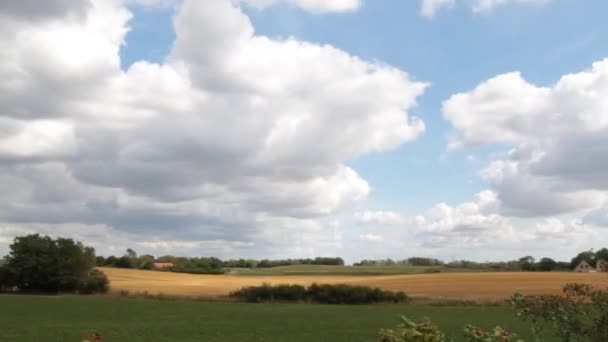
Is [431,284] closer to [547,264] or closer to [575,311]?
[547,264]

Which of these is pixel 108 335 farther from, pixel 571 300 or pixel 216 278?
pixel 216 278

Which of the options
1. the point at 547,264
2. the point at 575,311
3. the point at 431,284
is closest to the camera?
the point at 575,311

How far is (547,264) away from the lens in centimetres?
12194

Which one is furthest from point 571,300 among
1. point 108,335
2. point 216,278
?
point 216,278

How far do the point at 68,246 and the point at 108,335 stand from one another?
49007mm

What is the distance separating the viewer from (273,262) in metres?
160

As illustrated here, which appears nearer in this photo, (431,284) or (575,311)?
(575,311)

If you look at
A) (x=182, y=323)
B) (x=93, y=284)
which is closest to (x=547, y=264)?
(x=93, y=284)

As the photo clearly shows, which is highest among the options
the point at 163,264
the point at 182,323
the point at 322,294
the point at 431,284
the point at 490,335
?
the point at 163,264

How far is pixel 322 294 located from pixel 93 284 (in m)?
25.9

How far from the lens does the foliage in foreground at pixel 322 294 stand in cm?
6906

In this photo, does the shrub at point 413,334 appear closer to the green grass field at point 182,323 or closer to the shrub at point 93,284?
the green grass field at point 182,323

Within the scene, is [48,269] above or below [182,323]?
above

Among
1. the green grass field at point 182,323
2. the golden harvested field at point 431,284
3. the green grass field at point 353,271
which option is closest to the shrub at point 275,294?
the golden harvested field at point 431,284
